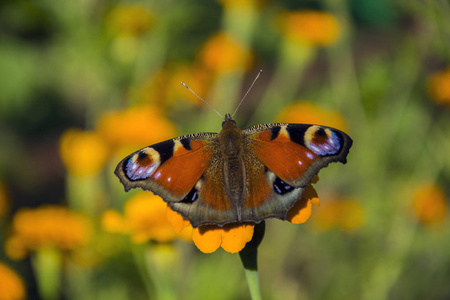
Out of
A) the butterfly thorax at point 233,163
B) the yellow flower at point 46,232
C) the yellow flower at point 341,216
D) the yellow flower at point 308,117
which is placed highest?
the butterfly thorax at point 233,163

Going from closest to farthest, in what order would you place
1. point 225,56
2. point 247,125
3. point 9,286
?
point 9,286
point 225,56
point 247,125

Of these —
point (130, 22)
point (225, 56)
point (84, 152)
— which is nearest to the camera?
point (84, 152)

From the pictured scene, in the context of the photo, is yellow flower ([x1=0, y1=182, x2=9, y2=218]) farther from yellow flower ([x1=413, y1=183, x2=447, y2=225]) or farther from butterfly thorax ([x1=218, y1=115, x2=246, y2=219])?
yellow flower ([x1=413, y1=183, x2=447, y2=225])

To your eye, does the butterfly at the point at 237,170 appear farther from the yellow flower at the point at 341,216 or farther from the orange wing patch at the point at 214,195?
the yellow flower at the point at 341,216

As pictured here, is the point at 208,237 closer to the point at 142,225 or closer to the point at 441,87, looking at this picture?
the point at 142,225

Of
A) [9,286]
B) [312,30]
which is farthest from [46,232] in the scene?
[312,30]

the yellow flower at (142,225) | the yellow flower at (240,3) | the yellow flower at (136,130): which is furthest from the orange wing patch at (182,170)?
Result: the yellow flower at (240,3)

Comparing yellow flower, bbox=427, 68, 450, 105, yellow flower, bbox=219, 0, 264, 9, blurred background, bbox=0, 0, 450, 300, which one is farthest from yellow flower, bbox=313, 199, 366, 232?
yellow flower, bbox=219, 0, 264, 9
